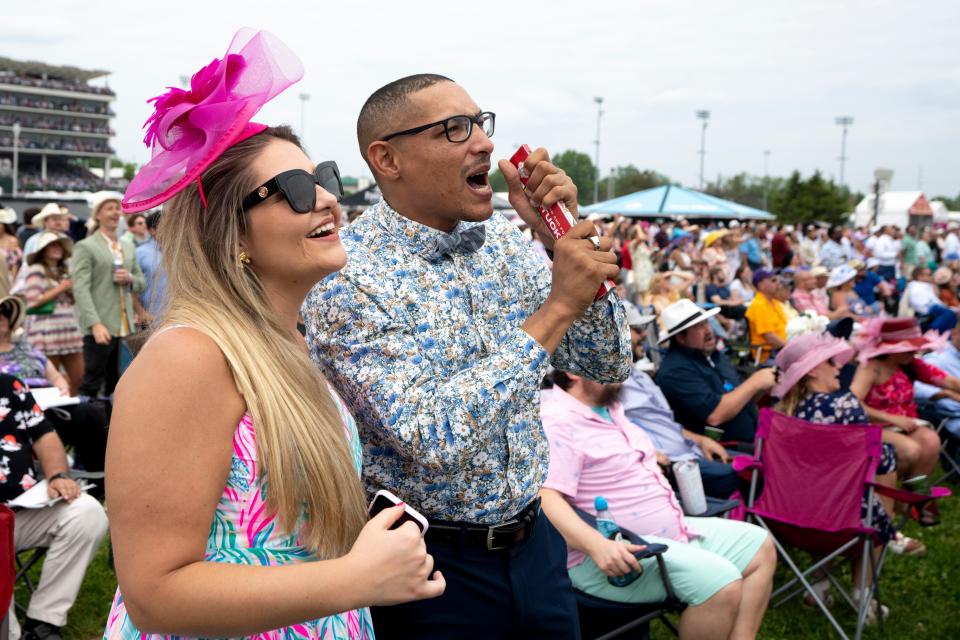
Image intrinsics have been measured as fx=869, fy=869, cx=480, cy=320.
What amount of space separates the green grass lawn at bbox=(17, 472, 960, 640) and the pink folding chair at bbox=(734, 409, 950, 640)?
13 cm

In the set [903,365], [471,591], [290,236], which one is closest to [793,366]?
[903,365]

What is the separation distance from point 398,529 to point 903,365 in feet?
18.2

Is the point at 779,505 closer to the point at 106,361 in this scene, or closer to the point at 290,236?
the point at 290,236

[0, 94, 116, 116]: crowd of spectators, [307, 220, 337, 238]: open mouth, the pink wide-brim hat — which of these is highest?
[0, 94, 116, 116]: crowd of spectators

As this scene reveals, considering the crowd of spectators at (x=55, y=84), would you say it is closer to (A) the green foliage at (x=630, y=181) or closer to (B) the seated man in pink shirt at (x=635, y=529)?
(A) the green foliage at (x=630, y=181)

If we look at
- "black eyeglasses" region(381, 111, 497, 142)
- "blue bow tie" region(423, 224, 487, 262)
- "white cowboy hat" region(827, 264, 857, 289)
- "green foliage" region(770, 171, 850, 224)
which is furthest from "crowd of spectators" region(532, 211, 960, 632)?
"green foliage" region(770, 171, 850, 224)

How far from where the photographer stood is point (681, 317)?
541 cm

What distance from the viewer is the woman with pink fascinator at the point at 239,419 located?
1.32m

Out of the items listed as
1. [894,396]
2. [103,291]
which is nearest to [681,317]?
[894,396]

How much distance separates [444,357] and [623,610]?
6.27ft

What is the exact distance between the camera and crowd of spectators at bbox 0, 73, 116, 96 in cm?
9688

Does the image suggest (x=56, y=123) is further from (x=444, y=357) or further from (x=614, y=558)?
(x=444, y=357)

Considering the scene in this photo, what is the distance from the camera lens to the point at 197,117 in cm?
157

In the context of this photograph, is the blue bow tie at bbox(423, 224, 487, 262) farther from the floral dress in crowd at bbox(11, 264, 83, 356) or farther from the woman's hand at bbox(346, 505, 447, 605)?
the floral dress in crowd at bbox(11, 264, 83, 356)
